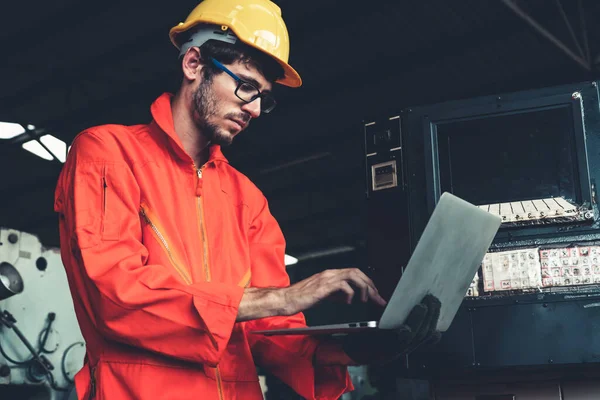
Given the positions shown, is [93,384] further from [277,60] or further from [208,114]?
[277,60]

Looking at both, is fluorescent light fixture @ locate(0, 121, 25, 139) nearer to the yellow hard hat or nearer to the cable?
the cable

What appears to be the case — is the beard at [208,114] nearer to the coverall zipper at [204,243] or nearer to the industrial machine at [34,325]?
the coverall zipper at [204,243]

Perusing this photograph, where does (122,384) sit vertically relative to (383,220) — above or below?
below

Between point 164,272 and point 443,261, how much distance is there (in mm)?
569

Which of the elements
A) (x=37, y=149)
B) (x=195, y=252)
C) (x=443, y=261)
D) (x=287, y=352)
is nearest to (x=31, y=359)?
(x=37, y=149)

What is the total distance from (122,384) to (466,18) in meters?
3.77

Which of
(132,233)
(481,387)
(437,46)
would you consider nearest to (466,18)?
(437,46)

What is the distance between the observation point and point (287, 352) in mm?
1766

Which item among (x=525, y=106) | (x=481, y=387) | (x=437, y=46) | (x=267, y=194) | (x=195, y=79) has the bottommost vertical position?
(x=481, y=387)

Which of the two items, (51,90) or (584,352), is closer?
(584,352)

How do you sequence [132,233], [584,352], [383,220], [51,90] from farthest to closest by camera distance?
[51,90] < [383,220] < [584,352] < [132,233]

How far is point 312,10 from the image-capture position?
459 cm

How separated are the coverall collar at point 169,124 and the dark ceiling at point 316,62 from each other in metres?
2.85

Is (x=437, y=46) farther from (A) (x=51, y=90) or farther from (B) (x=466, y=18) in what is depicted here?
(A) (x=51, y=90)
